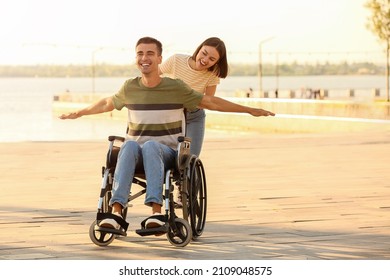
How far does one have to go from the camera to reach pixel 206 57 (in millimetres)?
7051

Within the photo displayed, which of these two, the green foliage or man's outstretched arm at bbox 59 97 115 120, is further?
the green foliage

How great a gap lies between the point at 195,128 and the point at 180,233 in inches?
40.3

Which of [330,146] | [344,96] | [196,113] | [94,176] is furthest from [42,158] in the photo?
[344,96]

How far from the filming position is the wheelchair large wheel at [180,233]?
6449mm

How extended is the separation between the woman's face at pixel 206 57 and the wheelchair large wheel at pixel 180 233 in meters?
1.07

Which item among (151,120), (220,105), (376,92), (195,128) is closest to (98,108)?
(151,120)

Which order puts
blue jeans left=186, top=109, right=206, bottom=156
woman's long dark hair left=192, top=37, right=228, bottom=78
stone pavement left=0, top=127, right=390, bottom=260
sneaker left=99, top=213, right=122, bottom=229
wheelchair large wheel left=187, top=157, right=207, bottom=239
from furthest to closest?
blue jeans left=186, top=109, right=206, bottom=156, woman's long dark hair left=192, top=37, right=228, bottom=78, wheelchair large wheel left=187, top=157, right=207, bottom=239, stone pavement left=0, top=127, right=390, bottom=260, sneaker left=99, top=213, right=122, bottom=229

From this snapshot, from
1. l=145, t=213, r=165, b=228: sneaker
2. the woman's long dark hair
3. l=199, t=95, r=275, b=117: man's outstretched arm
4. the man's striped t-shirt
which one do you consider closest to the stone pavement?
l=145, t=213, r=165, b=228: sneaker

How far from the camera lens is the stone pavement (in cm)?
644

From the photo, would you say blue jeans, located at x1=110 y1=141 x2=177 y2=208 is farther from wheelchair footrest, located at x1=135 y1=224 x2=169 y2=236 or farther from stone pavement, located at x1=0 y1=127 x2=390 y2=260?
stone pavement, located at x1=0 y1=127 x2=390 y2=260

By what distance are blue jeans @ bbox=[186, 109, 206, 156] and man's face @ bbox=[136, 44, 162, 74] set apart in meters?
0.90
